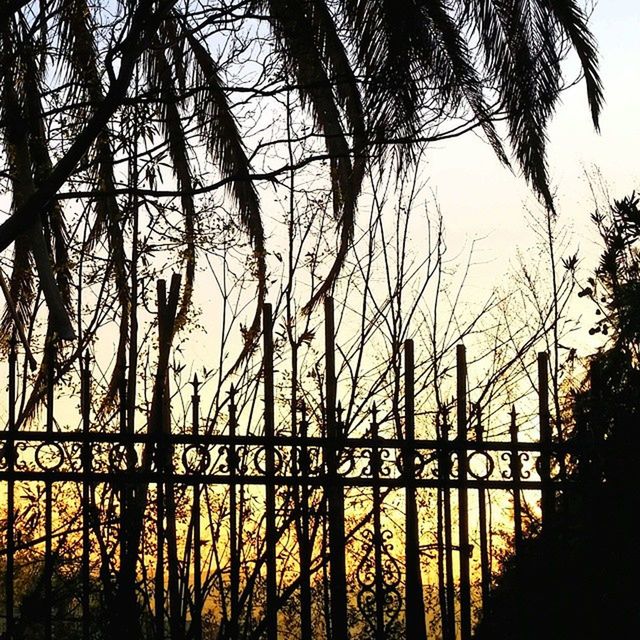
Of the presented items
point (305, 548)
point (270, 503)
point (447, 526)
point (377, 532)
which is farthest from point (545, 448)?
point (270, 503)

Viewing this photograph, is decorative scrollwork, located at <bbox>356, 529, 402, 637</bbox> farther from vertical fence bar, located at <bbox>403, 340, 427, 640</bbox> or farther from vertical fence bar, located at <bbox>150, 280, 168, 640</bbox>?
vertical fence bar, located at <bbox>150, 280, 168, 640</bbox>

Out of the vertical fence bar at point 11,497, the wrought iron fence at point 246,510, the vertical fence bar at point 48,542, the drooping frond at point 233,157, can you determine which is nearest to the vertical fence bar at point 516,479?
the wrought iron fence at point 246,510

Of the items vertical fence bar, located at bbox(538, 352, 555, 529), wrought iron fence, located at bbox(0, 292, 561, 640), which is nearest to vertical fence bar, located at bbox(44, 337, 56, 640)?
wrought iron fence, located at bbox(0, 292, 561, 640)

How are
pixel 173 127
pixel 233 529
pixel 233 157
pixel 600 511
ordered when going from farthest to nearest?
pixel 233 157 < pixel 173 127 < pixel 233 529 < pixel 600 511

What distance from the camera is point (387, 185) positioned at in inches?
277

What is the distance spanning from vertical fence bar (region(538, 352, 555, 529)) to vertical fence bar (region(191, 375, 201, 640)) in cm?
189

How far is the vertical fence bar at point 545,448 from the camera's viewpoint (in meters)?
5.70

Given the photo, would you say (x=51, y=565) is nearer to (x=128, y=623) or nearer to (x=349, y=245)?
(x=128, y=623)

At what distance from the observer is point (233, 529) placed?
571cm

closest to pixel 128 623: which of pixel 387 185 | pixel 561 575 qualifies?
pixel 561 575

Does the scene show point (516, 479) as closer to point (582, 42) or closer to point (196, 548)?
point (196, 548)

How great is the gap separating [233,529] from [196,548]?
250mm

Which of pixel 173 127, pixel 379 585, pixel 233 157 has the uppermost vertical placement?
pixel 233 157

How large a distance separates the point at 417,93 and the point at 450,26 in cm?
197
